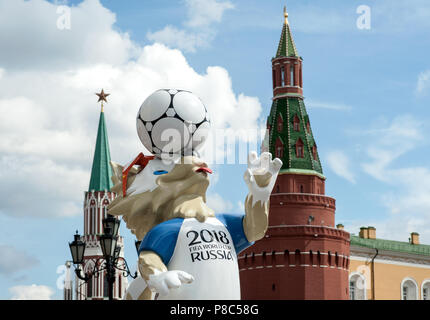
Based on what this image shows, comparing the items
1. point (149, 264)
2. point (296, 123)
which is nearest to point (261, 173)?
point (149, 264)

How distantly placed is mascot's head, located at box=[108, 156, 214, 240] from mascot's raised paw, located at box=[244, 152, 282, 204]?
0.42 metres

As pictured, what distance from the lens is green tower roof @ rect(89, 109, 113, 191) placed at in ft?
186

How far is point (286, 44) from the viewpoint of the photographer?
49750 millimetres

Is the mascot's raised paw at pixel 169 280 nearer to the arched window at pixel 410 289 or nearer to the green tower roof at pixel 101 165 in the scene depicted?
the arched window at pixel 410 289

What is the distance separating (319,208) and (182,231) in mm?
39834

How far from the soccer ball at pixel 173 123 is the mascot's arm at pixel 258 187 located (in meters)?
0.65

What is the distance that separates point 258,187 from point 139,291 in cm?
147

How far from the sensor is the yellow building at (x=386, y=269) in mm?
51156

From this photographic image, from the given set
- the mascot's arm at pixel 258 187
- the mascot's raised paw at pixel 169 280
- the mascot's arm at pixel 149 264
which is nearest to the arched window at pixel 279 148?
the mascot's arm at pixel 258 187

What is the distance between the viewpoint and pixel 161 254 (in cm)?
761

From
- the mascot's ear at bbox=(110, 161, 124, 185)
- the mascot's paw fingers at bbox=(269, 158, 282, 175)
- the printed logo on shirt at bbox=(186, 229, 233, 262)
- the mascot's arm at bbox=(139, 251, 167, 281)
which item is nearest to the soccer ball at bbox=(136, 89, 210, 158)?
the mascot's ear at bbox=(110, 161, 124, 185)
